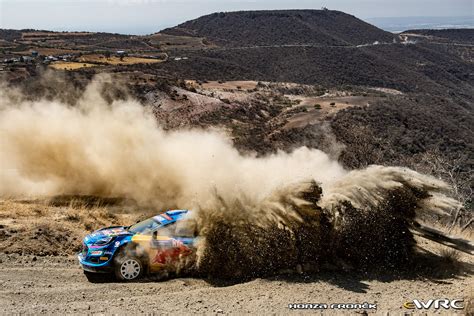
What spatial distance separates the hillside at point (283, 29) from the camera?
125m

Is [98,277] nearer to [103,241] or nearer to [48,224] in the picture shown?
[103,241]

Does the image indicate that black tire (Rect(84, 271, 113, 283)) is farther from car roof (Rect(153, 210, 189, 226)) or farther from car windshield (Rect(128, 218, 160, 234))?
car roof (Rect(153, 210, 189, 226))

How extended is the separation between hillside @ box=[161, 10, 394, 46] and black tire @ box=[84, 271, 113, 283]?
11473 centimetres

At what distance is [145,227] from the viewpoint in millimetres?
9953

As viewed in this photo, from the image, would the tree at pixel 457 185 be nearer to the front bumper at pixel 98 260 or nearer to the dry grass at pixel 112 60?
the front bumper at pixel 98 260

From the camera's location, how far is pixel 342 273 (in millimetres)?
9711

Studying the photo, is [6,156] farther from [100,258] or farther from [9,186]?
[100,258]

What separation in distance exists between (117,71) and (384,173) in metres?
48.7

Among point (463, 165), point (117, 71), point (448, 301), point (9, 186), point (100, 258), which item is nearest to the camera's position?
point (448, 301)

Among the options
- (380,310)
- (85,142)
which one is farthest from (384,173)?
(85,142)

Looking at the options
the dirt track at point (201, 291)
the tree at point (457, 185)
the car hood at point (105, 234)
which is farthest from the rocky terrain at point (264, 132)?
the car hood at point (105, 234)

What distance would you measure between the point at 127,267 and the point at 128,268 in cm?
3

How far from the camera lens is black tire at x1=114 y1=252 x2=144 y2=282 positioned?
9.36 metres

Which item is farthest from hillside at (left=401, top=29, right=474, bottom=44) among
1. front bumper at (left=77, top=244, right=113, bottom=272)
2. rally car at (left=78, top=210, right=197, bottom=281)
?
front bumper at (left=77, top=244, right=113, bottom=272)
